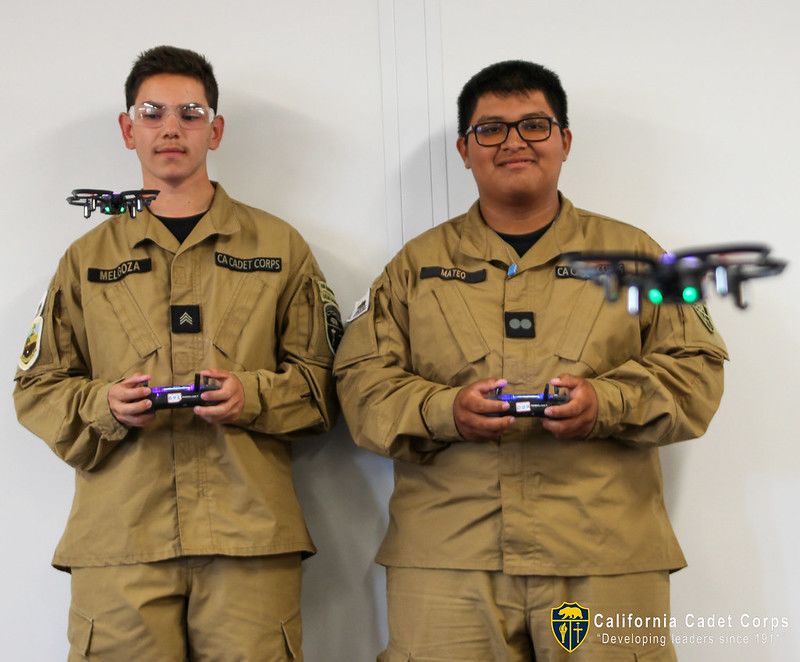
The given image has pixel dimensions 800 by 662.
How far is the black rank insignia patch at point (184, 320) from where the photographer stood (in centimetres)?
276

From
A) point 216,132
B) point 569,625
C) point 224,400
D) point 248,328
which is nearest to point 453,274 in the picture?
point 248,328

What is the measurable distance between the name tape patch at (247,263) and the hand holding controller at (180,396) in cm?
41

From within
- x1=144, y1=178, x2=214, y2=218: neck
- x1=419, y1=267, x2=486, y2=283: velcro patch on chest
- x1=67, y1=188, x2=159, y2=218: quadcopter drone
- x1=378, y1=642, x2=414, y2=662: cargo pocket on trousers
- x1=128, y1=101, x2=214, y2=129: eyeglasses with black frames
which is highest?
x1=128, y1=101, x2=214, y2=129: eyeglasses with black frames

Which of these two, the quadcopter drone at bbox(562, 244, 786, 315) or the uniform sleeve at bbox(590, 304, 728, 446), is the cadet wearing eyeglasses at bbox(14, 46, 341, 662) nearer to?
the uniform sleeve at bbox(590, 304, 728, 446)

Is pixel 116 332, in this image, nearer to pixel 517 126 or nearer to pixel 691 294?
pixel 517 126

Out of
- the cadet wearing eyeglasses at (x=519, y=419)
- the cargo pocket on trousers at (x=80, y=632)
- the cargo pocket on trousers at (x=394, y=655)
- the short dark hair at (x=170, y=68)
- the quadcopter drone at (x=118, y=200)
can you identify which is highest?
the short dark hair at (x=170, y=68)

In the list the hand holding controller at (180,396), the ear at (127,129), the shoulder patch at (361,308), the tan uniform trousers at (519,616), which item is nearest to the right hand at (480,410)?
the tan uniform trousers at (519,616)

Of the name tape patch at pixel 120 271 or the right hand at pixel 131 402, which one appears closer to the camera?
the right hand at pixel 131 402

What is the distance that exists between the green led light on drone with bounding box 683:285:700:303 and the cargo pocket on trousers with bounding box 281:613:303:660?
153 cm

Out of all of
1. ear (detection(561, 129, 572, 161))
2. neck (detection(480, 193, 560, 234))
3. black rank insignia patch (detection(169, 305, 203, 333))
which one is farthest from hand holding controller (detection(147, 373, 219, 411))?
ear (detection(561, 129, 572, 161))

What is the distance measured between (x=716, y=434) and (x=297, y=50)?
62.7 inches

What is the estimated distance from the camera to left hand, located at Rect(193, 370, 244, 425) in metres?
2.57

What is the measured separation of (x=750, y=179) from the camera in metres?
3.18

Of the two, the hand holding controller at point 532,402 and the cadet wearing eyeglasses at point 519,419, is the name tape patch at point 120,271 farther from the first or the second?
the hand holding controller at point 532,402
